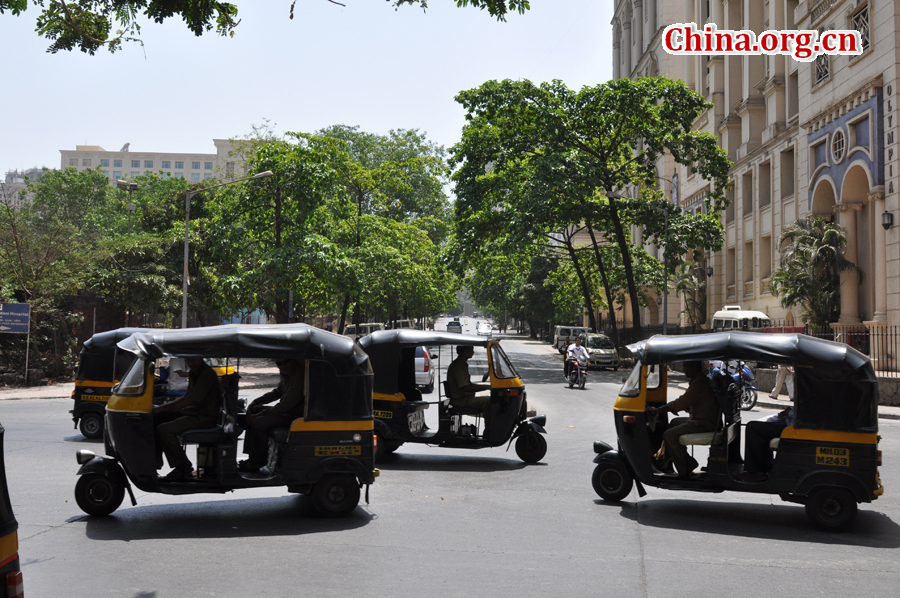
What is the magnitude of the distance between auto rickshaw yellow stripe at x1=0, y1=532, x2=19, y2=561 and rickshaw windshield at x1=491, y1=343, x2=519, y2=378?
29.7ft

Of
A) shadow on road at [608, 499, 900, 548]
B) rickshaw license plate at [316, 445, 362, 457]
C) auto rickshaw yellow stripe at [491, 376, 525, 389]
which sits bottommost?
shadow on road at [608, 499, 900, 548]

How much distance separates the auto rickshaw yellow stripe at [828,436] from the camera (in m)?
7.85

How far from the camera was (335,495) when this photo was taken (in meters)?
8.25

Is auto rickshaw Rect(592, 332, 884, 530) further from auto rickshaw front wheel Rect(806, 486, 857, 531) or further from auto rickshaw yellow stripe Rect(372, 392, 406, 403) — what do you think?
auto rickshaw yellow stripe Rect(372, 392, 406, 403)

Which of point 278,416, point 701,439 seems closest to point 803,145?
point 701,439

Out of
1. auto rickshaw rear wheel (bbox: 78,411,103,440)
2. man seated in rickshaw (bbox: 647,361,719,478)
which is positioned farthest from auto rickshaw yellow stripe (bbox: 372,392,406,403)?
auto rickshaw rear wheel (bbox: 78,411,103,440)

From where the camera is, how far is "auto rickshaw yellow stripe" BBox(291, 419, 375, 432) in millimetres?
8180

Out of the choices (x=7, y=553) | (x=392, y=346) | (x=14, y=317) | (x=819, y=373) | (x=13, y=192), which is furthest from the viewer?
(x=13, y=192)

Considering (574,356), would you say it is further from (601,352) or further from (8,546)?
(8,546)

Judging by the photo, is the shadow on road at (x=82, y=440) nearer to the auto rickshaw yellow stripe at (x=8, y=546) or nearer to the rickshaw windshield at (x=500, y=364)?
the rickshaw windshield at (x=500, y=364)

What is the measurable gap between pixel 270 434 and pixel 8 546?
17.0 ft

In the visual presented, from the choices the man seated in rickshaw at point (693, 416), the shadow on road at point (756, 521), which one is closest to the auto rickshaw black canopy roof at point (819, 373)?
the man seated in rickshaw at point (693, 416)

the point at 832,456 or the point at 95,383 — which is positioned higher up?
the point at 95,383

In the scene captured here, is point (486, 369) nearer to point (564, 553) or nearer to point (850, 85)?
point (564, 553)
